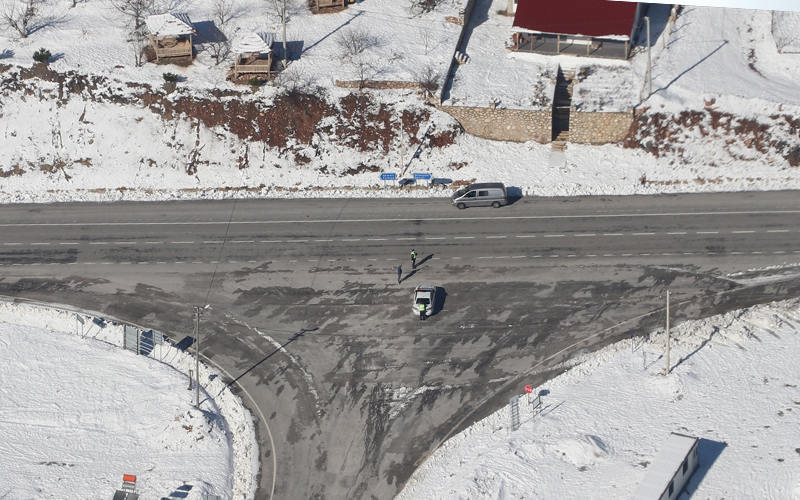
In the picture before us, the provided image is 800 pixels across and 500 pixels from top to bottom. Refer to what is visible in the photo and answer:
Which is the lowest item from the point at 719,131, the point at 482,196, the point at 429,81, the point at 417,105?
the point at 482,196

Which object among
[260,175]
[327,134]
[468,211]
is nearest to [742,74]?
[468,211]

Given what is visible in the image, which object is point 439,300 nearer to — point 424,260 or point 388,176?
point 424,260

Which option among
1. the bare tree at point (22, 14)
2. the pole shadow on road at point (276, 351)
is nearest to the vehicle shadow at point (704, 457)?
the pole shadow on road at point (276, 351)

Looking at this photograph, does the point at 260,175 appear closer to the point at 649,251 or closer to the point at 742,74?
the point at 649,251

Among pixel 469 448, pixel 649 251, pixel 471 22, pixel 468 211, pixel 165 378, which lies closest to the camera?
pixel 469 448

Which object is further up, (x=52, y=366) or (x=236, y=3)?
(x=236, y=3)

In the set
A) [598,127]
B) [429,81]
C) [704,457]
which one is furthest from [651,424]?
[429,81]

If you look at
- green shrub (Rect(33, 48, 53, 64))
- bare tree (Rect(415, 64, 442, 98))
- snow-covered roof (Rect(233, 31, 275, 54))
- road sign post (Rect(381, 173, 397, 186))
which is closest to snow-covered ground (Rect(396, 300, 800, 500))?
road sign post (Rect(381, 173, 397, 186))
